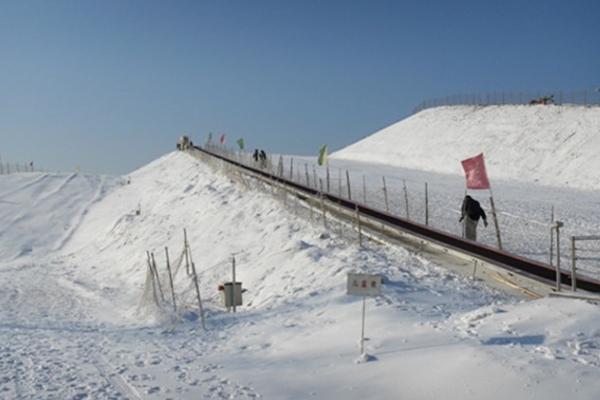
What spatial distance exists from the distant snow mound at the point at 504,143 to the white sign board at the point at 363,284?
42119 mm

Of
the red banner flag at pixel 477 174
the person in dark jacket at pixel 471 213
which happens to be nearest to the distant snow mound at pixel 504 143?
the person in dark jacket at pixel 471 213

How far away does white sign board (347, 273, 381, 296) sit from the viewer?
424 inches

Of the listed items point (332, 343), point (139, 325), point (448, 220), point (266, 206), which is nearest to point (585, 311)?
point (332, 343)

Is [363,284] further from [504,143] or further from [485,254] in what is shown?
[504,143]

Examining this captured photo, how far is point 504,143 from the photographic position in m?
64.7

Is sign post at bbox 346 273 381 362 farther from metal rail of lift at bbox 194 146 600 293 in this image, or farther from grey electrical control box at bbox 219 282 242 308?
grey electrical control box at bbox 219 282 242 308

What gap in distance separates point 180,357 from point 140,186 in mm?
49695

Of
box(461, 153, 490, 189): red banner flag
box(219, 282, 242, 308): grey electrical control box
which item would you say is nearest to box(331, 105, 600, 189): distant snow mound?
box(461, 153, 490, 189): red banner flag

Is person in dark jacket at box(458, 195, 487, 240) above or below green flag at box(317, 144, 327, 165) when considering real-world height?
below

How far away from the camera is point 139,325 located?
16.8m

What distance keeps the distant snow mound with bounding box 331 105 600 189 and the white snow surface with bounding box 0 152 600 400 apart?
33.2m

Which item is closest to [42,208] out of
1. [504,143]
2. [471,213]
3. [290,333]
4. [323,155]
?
[323,155]

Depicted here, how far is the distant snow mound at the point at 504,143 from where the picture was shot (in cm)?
5419

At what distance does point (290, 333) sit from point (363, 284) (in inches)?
111
